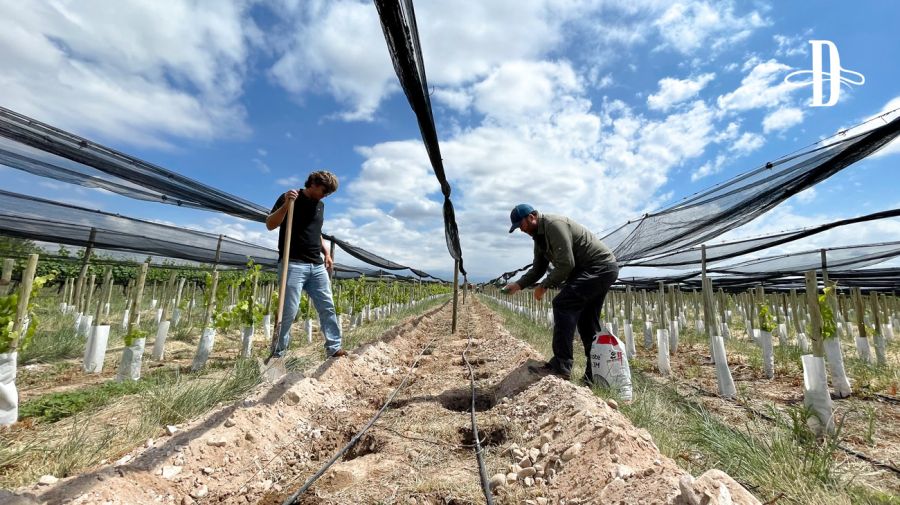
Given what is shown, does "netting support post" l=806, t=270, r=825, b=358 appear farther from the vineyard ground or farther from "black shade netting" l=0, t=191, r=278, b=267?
"black shade netting" l=0, t=191, r=278, b=267

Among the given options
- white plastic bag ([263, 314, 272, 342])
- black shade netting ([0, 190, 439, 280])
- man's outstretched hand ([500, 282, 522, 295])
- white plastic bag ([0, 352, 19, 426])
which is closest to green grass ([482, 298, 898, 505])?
man's outstretched hand ([500, 282, 522, 295])

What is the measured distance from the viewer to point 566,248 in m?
3.46

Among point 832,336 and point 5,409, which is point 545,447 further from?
point 832,336

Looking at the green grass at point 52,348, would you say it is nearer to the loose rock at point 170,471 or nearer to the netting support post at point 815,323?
the loose rock at point 170,471

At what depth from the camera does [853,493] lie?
65.7 inches

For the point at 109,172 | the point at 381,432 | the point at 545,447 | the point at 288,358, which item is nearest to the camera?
the point at 545,447

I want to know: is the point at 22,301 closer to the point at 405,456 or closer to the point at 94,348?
the point at 94,348

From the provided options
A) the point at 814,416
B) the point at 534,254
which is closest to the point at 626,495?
the point at 814,416

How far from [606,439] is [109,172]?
16.3ft

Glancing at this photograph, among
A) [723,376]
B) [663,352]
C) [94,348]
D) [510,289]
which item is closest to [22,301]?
[94,348]

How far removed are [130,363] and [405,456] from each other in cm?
307

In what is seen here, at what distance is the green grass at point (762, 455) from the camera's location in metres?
1.67

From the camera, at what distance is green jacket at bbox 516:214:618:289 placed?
3473 millimetres

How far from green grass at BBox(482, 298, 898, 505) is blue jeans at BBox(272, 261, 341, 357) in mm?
2723
